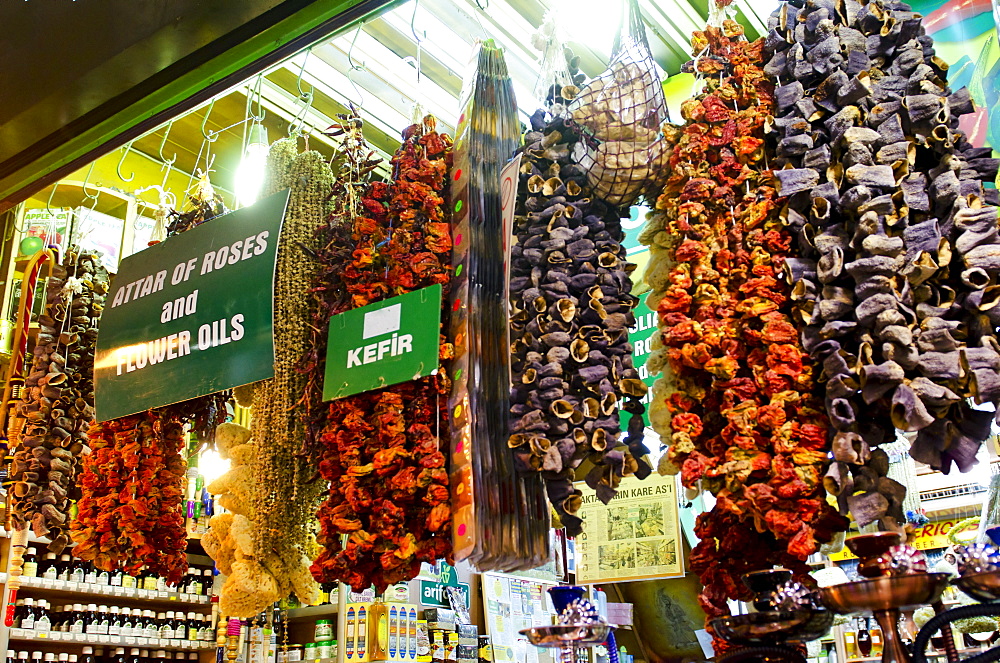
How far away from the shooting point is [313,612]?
4633 mm

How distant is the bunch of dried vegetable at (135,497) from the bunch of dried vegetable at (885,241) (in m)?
1.86

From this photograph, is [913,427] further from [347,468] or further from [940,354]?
[347,468]

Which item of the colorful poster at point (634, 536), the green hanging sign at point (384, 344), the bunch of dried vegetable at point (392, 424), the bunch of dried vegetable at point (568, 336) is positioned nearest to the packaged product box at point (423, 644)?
the colorful poster at point (634, 536)

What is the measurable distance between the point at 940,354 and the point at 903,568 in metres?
0.39

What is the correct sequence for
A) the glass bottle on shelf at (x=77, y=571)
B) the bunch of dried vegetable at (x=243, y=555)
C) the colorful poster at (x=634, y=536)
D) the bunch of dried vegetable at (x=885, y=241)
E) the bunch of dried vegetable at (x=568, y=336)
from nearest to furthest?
the bunch of dried vegetable at (x=885, y=241) < the bunch of dried vegetable at (x=568, y=336) < the bunch of dried vegetable at (x=243, y=555) < the colorful poster at (x=634, y=536) < the glass bottle on shelf at (x=77, y=571)

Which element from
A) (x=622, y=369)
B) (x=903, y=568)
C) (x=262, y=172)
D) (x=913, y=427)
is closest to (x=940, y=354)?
(x=913, y=427)

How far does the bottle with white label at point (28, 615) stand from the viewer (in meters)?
4.03

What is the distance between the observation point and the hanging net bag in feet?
6.14

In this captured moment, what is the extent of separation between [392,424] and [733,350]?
2.57ft

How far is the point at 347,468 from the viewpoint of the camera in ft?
6.46

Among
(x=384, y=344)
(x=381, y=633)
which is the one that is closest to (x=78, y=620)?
(x=381, y=633)

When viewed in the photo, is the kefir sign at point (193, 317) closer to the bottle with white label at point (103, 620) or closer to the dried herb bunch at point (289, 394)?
the dried herb bunch at point (289, 394)

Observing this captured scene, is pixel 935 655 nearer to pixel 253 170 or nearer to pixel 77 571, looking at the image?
pixel 253 170

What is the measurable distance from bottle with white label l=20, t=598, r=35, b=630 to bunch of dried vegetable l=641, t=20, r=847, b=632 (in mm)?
3629
